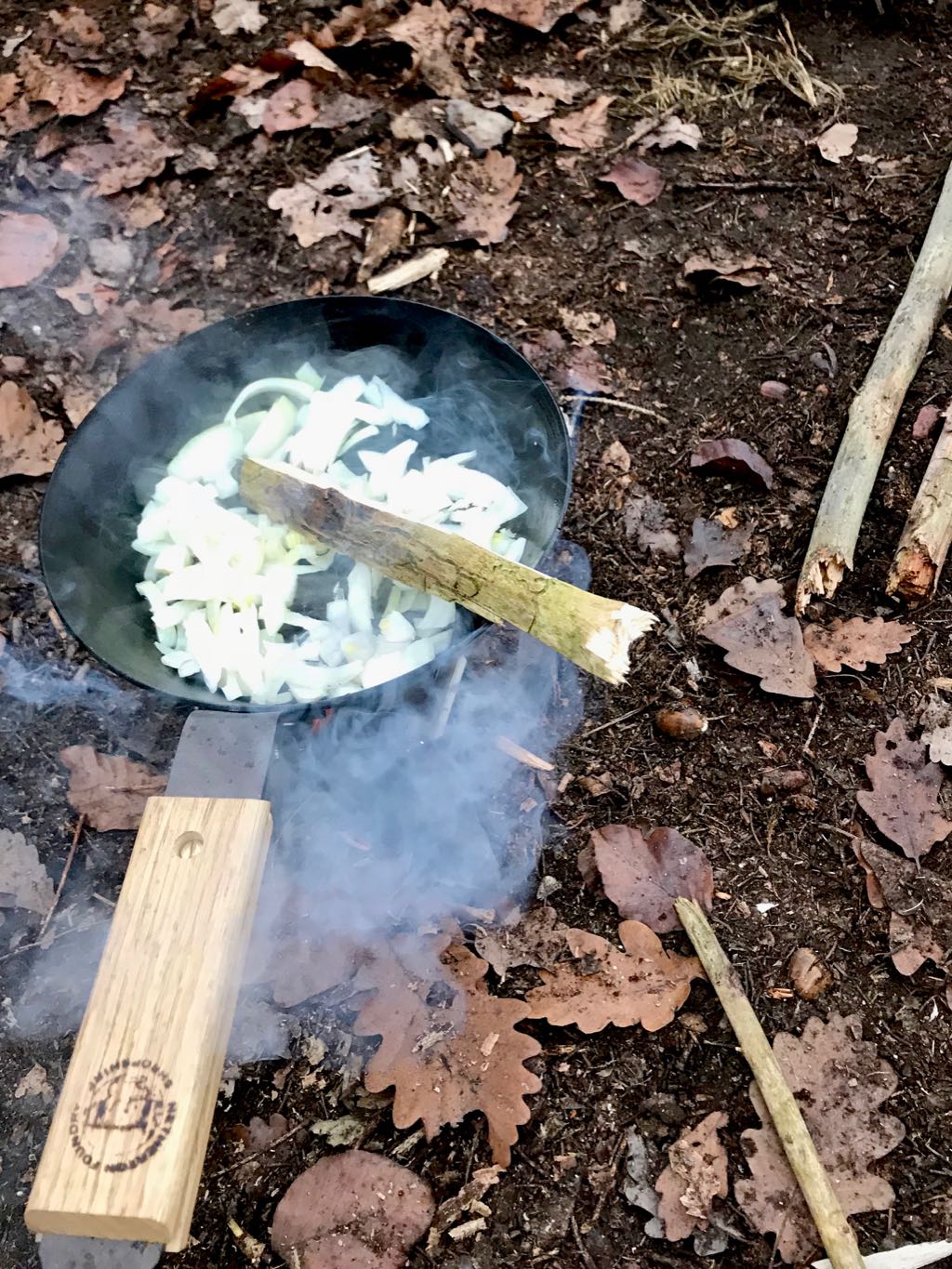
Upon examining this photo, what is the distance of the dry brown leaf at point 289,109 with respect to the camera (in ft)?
16.4

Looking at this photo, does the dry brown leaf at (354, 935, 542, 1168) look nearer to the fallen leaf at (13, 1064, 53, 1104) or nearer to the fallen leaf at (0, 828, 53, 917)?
the fallen leaf at (13, 1064, 53, 1104)

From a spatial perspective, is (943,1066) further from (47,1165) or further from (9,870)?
(9,870)

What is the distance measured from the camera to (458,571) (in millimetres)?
2721

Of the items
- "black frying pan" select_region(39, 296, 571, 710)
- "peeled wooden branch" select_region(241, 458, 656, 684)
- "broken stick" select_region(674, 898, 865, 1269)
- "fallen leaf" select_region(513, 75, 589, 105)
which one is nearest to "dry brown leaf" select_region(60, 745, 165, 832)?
"black frying pan" select_region(39, 296, 571, 710)

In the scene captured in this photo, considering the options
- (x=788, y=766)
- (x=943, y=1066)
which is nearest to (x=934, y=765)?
(x=788, y=766)

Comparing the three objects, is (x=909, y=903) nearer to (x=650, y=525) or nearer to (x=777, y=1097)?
(x=777, y=1097)

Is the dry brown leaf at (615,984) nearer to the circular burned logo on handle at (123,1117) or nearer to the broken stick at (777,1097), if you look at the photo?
the broken stick at (777,1097)

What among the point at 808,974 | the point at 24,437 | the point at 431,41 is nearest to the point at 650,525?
the point at 808,974

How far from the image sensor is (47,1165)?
184cm

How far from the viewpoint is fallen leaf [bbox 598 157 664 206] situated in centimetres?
475

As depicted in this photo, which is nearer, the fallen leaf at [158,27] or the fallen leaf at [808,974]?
the fallen leaf at [808,974]

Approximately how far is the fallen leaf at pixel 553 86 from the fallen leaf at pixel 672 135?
0.53 metres

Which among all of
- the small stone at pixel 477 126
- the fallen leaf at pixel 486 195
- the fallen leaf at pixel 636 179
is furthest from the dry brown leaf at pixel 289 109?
the fallen leaf at pixel 636 179

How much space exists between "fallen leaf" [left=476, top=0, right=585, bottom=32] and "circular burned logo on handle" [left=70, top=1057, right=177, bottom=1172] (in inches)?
222
